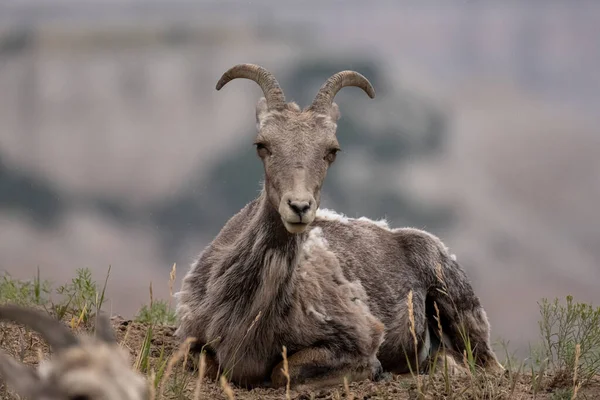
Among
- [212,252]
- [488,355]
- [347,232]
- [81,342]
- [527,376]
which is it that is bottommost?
[81,342]

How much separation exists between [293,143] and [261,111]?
31.3 inches

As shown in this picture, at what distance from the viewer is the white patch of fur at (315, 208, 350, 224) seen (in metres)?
9.61

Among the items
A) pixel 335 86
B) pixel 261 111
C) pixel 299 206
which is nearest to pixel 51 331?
pixel 299 206

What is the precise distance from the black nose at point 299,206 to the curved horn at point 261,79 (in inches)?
56.7

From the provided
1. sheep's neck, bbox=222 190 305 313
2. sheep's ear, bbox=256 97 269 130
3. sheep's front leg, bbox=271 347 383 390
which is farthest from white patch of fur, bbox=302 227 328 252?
sheep's ear, bbox=256 97 269 130

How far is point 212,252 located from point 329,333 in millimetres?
1468

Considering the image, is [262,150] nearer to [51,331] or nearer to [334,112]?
[334,112]

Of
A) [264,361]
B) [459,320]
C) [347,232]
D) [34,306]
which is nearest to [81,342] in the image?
[264,361]

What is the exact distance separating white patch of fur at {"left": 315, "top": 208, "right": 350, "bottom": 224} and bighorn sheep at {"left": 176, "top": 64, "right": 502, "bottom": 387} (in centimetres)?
52

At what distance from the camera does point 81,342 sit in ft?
8.96

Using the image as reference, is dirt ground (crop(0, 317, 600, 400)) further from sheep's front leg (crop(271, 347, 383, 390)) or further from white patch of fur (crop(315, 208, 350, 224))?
white patch of fur (crop(315, 208, 350, 224))

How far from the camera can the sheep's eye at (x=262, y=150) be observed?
729cm

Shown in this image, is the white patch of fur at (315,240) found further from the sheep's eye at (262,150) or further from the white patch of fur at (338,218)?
the sheep's eye at (262,150)

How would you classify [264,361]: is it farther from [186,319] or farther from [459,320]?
[459,320]
